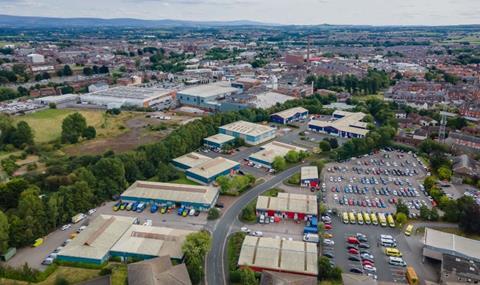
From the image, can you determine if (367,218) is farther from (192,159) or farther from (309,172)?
(192,159)

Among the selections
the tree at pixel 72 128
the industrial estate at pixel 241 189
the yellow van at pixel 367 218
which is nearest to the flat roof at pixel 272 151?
the industrial estate at pixel 241 189

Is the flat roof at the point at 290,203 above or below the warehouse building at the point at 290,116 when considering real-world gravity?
below

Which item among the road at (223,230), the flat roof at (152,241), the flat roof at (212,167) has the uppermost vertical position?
the flat roof at (212,167)

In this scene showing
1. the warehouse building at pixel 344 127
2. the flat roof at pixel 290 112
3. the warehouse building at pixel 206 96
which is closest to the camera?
the warehouse building at pixel 344 127

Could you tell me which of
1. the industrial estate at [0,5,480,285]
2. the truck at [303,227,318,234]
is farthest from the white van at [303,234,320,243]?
the truck at [303,227,318,234]

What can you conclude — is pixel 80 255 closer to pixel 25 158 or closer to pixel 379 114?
pixel 25 158

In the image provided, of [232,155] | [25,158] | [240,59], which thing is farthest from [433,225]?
[240,59]

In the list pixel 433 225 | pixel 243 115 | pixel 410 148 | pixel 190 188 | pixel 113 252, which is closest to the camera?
pixel 113 252

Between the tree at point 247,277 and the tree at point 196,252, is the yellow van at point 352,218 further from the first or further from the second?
the tree at point 196,252
